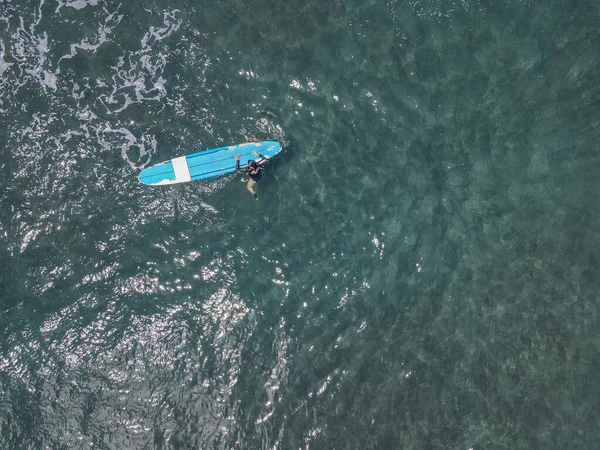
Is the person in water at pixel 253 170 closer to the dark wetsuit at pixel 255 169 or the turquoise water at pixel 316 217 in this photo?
the dark wetsuit at pixel 255 169

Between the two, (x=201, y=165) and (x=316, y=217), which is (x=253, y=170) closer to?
(x=201, y=165)

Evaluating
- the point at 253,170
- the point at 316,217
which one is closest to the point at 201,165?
the point at 253,170

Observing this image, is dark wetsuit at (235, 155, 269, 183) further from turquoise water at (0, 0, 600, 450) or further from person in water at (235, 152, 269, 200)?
turquoise water at (0, 0, 600, 450)

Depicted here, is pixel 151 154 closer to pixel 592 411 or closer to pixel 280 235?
→ pixel 280 235

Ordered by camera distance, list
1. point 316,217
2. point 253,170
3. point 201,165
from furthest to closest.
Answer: point 316,217
point 201,165
point 253,170

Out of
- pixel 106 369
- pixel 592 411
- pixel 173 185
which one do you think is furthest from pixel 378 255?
pixel 106 369

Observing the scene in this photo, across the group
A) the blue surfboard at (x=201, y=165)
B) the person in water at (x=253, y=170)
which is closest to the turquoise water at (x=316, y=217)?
the blue surfboard at (x=201, y=165)

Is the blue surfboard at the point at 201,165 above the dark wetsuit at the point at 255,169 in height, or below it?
above
